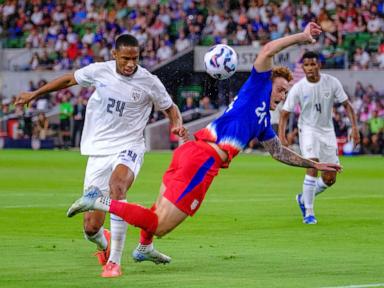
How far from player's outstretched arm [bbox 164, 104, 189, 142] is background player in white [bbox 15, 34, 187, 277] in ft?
0.04

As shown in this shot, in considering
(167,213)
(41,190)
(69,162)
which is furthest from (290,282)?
(69,162)

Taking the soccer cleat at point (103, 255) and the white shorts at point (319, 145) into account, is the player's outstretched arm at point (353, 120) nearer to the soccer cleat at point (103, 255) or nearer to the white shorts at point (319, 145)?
the white shorts at point (319, 145)

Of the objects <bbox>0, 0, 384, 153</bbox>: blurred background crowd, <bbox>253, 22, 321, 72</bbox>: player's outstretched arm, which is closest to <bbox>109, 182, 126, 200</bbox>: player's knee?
<bbox>253, 22, 321, 72</bbox>: player's outstretched arm

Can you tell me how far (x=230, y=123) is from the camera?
11.2 meters

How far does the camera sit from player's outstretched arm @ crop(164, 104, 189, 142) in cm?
1206

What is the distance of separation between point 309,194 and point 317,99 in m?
1.76

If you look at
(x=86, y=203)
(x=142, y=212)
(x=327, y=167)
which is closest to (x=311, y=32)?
(x=327, y=167)

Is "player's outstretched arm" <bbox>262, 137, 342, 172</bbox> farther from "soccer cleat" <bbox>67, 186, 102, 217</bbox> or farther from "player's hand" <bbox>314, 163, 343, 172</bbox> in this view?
"soccer cleat" <bbox>67, 186, 102, 217</bbox>

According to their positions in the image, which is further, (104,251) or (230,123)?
(104,251)

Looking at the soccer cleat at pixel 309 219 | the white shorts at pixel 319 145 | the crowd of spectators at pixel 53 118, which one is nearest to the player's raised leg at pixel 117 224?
the soccer cleat at pixel 309 219

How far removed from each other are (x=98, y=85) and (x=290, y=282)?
3.19 meters

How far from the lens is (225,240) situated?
1477 centimetres

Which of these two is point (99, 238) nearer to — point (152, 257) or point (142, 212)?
point (152, 257)

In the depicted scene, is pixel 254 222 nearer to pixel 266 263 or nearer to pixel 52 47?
pixel 266 263
